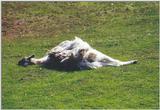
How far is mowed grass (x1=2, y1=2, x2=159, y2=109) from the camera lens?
1848 centimetres

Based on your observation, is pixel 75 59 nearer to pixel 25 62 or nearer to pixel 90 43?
pixel 25 62

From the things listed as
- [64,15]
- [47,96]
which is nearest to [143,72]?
[47,96]

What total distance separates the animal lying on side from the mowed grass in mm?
408

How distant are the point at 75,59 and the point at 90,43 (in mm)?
2362

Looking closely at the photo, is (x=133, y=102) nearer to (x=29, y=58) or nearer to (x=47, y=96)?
(x=47, y=96)

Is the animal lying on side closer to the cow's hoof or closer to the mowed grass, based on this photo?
the cow's hoof

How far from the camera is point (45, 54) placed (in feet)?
73.6

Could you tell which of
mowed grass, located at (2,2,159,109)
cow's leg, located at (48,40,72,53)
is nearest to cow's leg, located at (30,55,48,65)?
mowed grass, located at (2,2,159,109)

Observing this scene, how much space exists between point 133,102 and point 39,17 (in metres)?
9.86

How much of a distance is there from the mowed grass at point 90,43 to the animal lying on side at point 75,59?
408mm

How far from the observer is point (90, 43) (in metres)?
23.5

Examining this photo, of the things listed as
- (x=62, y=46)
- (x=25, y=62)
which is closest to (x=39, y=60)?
(x=25, y=62)

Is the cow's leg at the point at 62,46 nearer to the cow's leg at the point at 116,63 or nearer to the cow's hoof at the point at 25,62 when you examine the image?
the cow's hoof at the point at 25,62

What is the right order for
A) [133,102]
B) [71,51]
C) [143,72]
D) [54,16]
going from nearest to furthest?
[133,102] → [143,72] → [71,51] → [54,16]
